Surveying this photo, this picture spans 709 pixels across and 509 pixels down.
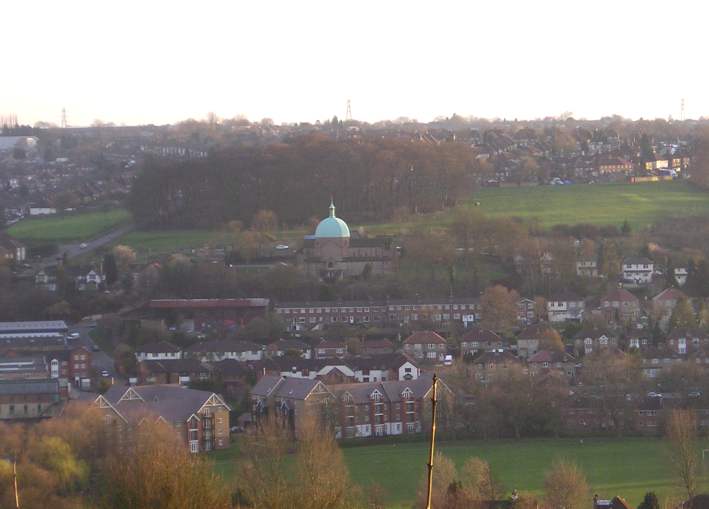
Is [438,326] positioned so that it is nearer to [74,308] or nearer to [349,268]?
[349,268]

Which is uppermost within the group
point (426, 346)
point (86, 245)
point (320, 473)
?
point (320, 473)

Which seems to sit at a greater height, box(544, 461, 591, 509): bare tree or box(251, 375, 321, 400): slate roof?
box(544, 461, 591, 509): bare tree

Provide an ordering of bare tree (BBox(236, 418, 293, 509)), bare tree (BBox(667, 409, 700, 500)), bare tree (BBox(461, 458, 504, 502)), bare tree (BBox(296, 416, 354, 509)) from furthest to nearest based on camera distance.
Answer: bare tree (BBox(667, 409, 700, 500)) < bare tree (BBox(461, 458, 504, 502)) < bare tree (BBox(236, 418, 293, 509)) < bare tree (BBox(296, 416, 354, 509))

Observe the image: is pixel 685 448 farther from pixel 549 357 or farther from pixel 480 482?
pixel 549 357

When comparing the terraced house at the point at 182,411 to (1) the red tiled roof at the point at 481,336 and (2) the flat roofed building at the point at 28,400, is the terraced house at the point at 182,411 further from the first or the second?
(1) the red tiled roof at the point at 481,336

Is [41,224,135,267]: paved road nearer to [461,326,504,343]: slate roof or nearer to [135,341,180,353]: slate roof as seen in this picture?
[135,341,180,353]: slate roof

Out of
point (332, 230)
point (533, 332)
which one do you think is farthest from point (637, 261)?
point (332, 230)

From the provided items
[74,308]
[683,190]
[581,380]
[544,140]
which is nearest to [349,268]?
[74,308]

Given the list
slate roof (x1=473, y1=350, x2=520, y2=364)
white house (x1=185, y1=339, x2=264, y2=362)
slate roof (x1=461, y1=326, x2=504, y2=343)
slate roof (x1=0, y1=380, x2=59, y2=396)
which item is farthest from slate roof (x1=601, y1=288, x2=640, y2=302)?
slate roof (x1=0, y1=380, x2=59, y2=396)
